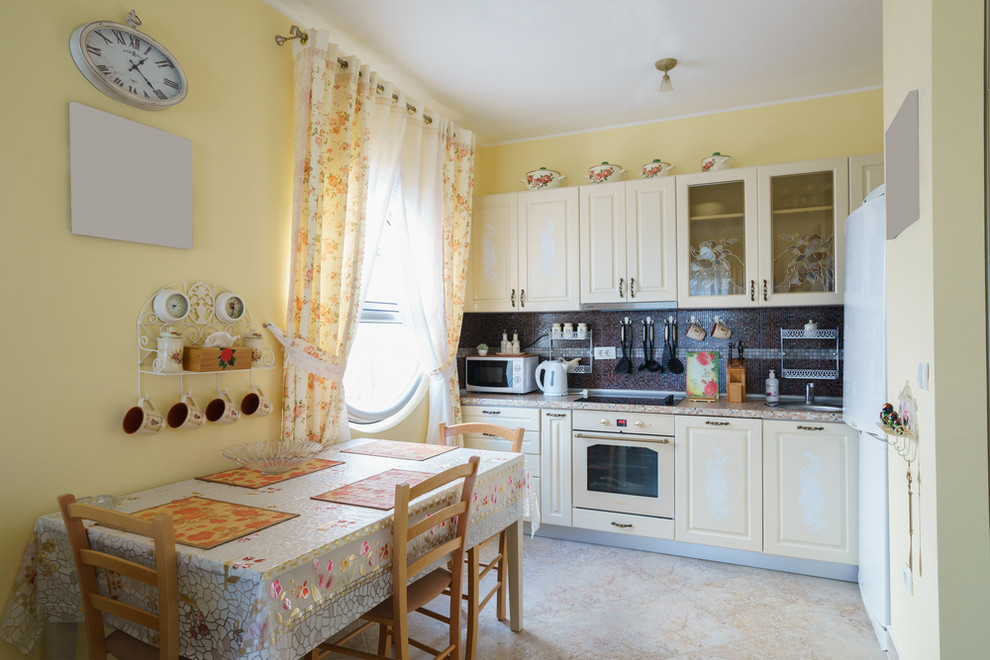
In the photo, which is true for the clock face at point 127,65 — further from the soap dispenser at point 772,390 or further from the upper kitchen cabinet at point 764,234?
the soap dispenser at point 772,390

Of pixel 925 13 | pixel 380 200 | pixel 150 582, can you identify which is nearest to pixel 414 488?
pixel 150 582

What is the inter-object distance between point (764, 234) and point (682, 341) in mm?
840

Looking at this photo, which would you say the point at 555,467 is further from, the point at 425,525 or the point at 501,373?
the point at 425,525

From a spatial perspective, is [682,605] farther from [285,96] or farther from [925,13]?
[285,96]

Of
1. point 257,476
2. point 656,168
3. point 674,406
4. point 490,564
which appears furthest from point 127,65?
point 674,406

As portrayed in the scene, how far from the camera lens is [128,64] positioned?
1.77m

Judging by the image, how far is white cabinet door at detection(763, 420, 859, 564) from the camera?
111 inches

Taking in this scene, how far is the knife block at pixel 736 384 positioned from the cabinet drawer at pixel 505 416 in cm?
118

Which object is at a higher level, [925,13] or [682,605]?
[925,13]

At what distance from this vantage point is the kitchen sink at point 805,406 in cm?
300

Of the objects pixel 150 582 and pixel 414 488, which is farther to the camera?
pixel 414 488

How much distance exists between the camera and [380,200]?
286 centimetres

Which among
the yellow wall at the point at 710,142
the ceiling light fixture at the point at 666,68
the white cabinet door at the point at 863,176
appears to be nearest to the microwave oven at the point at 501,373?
the yellow wall at the point at 710,142

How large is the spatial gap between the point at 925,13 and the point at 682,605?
248 cm
